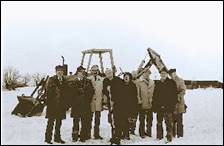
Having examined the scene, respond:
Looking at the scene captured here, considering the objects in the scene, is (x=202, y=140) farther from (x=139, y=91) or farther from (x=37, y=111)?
(x=37, y=111)

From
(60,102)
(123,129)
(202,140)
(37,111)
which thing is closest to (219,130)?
(202,140)

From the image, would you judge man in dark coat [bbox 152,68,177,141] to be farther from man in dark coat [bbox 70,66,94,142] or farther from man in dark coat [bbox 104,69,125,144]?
man in dark coat [bbox 70,66,94,142]

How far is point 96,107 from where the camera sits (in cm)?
1201

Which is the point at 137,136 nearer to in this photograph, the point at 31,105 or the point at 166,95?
the point at 166,95

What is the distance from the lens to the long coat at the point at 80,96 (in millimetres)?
11734

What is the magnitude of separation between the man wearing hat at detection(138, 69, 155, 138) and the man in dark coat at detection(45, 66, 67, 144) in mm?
2159

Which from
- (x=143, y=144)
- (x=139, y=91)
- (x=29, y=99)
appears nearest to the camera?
(x=143, y=144)

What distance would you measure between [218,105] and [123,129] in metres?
10.7

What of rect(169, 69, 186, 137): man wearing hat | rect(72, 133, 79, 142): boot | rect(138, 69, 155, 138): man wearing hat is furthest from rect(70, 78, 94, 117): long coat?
rect(169, 69, 186, 137): man wearing hat

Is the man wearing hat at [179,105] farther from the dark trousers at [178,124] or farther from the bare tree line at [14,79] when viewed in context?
the bare tree line at [14,79]

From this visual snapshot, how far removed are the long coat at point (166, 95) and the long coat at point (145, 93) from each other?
3.75ft

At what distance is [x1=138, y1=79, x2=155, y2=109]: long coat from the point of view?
12611 mm

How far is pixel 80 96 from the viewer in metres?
11.7

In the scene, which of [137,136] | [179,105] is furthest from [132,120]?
[179,105]
